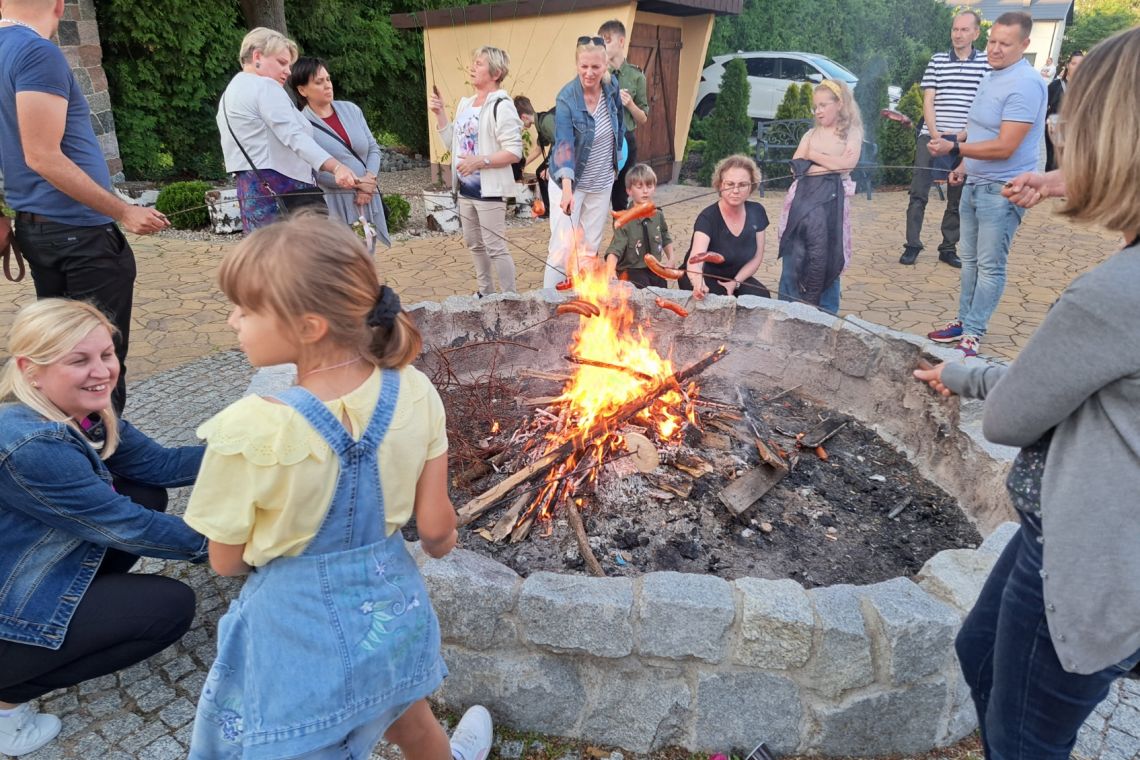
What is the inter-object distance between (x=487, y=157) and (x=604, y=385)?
2268 millimetres

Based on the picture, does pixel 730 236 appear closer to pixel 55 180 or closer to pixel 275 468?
pixel 55 180

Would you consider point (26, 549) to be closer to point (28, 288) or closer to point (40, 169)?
point (40, 169)

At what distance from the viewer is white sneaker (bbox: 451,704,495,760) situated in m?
2.15

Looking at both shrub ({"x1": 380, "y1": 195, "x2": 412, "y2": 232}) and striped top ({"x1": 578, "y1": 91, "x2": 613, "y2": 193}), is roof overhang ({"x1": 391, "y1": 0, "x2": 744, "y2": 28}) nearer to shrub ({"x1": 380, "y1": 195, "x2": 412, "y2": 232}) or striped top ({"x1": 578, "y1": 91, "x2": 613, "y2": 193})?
shrub ({"x1": 380, "y1": 195, "x2": 412, "y2": 232})

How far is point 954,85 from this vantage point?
6582mm

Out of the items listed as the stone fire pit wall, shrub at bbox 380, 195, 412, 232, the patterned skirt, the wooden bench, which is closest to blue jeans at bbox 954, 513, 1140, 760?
the stone fire pit wall

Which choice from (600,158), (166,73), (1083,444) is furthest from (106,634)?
(166,73)

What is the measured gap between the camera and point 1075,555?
135 centimetres

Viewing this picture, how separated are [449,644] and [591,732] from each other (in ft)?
1.77

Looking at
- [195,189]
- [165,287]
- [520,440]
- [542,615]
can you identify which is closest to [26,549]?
[542,615]

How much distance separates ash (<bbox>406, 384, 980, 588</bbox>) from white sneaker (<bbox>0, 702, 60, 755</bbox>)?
4.38 ft

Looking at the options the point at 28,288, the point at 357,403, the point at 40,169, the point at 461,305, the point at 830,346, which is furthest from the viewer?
the point at 28,288

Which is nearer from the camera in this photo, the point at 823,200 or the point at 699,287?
the point at 699,287

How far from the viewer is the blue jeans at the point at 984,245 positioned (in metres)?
4.85
